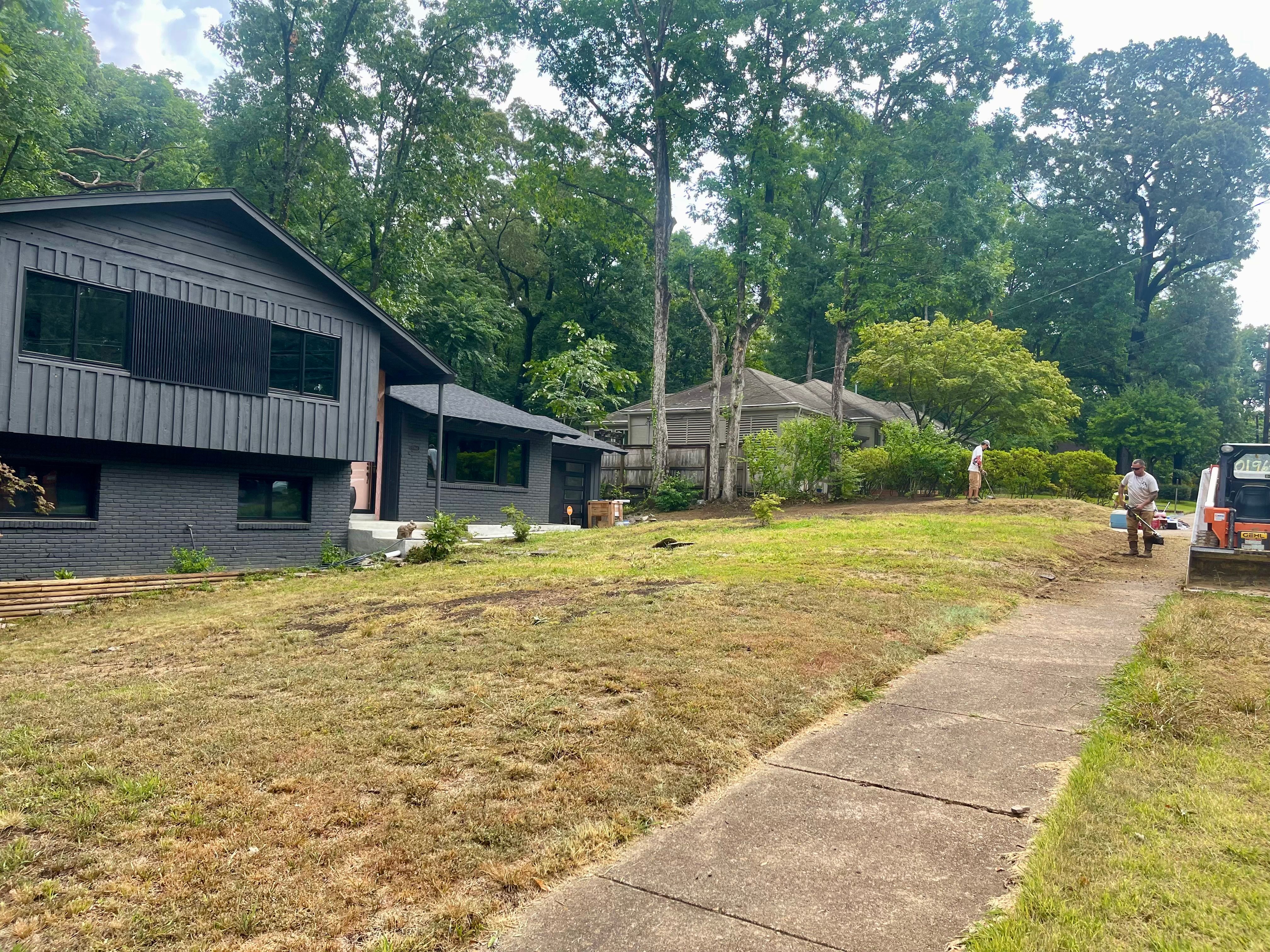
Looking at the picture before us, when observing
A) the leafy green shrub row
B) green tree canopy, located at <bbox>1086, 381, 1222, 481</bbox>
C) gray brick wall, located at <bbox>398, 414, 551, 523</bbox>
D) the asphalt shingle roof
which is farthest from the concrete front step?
green tree canopy, located at <bbox>1086, 381, 1222, 481</bbox>

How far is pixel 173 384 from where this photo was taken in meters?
13.2

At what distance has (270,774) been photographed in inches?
157

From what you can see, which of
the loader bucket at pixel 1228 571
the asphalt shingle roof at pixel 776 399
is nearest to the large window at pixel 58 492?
the loader bucket at pixel 1228 571

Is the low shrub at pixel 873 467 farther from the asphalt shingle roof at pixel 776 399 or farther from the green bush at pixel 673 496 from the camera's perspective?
the asphalt shingle roof at pixel 776 399

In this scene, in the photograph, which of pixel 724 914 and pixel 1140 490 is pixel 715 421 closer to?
pixel 1140 490

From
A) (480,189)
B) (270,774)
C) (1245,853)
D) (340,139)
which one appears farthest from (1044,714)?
(480,189)

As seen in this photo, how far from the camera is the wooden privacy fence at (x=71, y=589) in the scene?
10.7 m

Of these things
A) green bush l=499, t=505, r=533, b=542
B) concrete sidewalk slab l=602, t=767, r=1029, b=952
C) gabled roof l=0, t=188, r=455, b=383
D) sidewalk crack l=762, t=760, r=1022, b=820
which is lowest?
concrete sidewalk slab l=602, t=767, r=1029, b=952

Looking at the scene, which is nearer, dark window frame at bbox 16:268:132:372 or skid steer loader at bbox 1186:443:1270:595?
skid steer loader at bbox 1186:443:1270:595

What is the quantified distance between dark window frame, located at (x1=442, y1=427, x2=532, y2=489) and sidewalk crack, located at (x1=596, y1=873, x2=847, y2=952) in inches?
679

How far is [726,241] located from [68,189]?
68.1 ft

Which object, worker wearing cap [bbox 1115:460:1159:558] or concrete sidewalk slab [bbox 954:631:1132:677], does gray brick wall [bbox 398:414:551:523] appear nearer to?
worker wearing cap [bbox 1115:460:1159:558]

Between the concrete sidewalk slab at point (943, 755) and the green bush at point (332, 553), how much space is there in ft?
41.8

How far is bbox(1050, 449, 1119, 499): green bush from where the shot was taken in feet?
76.4
